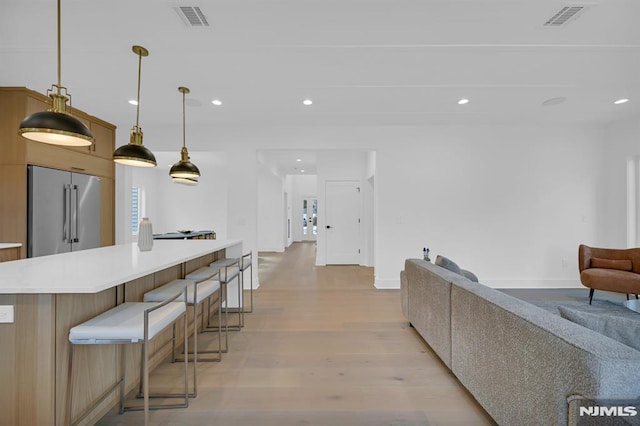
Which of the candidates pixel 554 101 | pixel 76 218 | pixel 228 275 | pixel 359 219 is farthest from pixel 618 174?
pixel 76 218

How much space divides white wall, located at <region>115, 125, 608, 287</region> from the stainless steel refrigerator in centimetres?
134

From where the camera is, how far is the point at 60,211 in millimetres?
3580

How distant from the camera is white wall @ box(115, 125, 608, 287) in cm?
471

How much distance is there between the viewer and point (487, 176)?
4785mm

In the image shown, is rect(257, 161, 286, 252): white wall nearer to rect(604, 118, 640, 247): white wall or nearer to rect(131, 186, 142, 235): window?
rect(131, 186, 142, 235): window

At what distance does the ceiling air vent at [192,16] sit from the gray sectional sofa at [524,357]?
2.66 metres

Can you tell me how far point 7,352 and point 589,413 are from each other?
2450mm

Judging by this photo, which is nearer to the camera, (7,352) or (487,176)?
(7,352)

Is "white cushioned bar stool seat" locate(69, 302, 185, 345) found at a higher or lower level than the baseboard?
higher

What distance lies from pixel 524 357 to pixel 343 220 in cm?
564

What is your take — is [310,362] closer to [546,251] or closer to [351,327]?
[351,327]

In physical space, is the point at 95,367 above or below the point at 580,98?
below

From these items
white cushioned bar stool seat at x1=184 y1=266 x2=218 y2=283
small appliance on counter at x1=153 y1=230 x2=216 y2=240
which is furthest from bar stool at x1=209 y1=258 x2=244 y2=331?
small appliance on counter at x1=153 y1=230 x2=216 y2=240

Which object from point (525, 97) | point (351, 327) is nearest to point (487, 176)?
point (525, 97)
